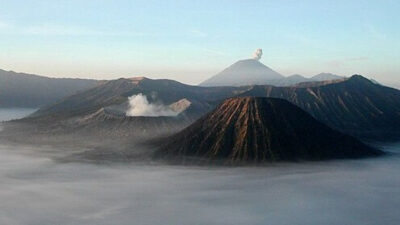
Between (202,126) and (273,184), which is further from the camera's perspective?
(202,126)

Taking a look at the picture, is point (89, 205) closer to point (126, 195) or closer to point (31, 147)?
point (126, 195)

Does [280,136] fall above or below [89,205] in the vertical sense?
above

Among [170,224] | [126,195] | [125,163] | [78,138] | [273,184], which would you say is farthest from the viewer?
[78,138]

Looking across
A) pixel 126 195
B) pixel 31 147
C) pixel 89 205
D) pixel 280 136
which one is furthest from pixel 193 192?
pixel 31 147

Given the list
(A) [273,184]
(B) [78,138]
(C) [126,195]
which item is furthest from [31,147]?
(A) [273,184]

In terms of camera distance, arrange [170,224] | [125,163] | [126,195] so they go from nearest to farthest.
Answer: [170,224] < [126,195] < [125,163]

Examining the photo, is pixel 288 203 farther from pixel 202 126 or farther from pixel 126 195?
pixel 202 126
